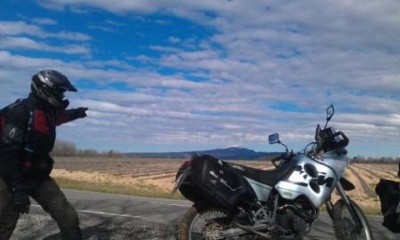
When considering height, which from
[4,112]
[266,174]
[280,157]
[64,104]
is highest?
[64,104]

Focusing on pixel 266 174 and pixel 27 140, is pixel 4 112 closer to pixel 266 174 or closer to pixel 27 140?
pixel 27 140

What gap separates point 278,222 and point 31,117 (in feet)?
9.36

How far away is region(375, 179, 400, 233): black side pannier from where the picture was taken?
579cm

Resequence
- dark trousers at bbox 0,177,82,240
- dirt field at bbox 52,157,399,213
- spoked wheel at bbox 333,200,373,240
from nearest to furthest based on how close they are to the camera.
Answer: dark trousers at bbox 0,177,82,240, spoked wheel at bbox 333,200,373,240, dirt field at bbox 52,157,399,213

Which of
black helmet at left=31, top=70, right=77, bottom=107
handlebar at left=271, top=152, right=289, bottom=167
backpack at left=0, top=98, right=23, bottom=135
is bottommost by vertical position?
handlebar at left=271, top=152, right=289, bottom=167

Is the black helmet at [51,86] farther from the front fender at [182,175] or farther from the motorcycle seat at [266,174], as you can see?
the motorcycle seat at [266,174]

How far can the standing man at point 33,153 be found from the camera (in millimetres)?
4988

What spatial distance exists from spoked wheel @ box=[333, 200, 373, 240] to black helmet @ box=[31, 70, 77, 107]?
3368mm

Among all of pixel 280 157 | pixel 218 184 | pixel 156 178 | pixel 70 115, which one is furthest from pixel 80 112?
pixel 156 178

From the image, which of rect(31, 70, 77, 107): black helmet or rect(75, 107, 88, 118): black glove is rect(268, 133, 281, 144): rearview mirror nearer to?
rect(75, 107, 88, 118): black glove

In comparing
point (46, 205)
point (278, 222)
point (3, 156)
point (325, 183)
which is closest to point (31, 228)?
point (46, 205)

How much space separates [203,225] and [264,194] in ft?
2.49

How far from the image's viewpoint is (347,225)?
6156 mm

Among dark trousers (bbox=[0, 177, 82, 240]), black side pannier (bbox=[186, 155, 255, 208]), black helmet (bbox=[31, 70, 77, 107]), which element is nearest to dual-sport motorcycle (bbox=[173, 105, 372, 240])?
black side pannier (bbox=[186, 155, 255, 208])
